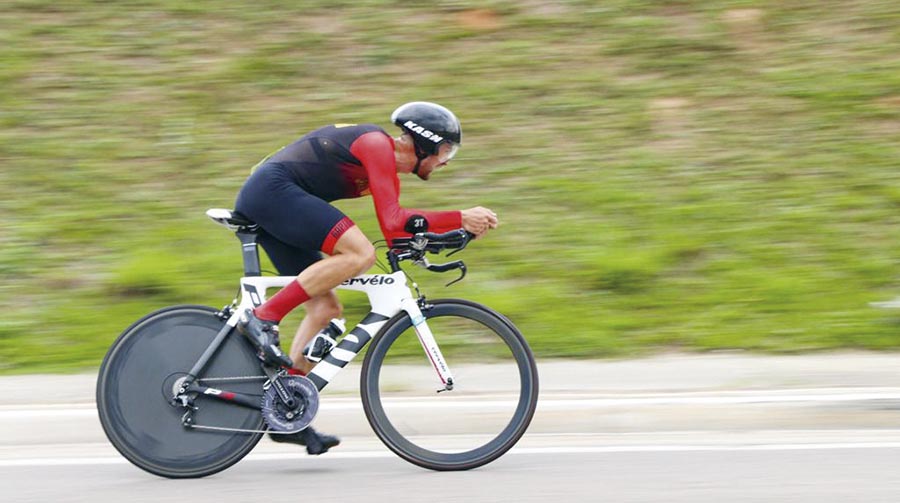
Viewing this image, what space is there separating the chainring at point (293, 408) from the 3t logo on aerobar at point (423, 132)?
3.82 ft

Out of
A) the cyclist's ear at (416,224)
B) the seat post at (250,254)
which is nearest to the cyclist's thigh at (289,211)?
the seat post at (250,254)

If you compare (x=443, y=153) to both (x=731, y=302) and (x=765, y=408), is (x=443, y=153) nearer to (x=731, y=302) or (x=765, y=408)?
(x=765, y=408)

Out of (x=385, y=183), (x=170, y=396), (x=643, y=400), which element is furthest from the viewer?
(x=643, y=400)

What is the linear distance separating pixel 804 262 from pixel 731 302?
674 mm

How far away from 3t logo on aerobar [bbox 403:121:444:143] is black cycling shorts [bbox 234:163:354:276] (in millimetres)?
471

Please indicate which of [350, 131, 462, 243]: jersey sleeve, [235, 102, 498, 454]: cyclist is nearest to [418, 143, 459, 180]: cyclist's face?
[235, 102, 498, 454]: cyclist

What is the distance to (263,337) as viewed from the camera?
5.16m

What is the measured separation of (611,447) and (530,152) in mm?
3586

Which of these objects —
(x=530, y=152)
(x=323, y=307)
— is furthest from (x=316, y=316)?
(x=530, y=152)

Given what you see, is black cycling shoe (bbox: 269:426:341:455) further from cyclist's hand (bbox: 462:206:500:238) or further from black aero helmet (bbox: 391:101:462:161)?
black aero helmet (bbox: 391:101:462:161)

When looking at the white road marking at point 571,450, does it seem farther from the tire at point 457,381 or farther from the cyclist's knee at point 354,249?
the cyclist's knee at point 354,249

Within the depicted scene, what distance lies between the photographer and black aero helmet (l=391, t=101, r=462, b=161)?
507 centimetres

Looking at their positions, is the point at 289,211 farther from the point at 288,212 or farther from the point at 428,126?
the point at 428,126

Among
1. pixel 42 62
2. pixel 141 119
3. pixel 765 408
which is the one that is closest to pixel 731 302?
pixel 765 408
